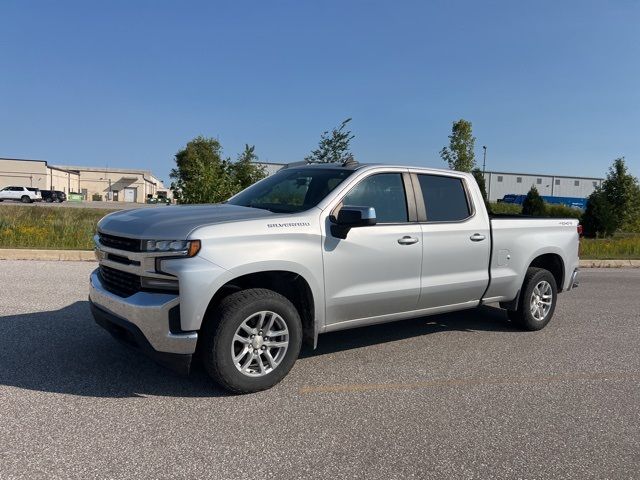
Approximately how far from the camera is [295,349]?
4398mm

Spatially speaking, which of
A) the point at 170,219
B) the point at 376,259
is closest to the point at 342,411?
the point at 376,259

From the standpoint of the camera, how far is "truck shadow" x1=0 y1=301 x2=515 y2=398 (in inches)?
168

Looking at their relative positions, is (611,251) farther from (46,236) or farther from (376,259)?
(46,236)

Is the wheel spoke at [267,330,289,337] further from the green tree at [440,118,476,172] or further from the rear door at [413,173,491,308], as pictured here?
the green tree at [440,118,476,172]

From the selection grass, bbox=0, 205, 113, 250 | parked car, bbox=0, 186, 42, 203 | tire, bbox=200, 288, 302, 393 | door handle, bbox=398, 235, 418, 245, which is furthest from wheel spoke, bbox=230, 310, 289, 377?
parked car, bbox=0, 186, 42, 203

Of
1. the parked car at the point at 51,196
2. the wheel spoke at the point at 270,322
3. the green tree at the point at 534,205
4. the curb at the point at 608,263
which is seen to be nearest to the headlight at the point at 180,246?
the wheel spoke at the point at 270,322

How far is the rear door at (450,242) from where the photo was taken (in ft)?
17.6

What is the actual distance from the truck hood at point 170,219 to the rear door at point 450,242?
1690 millimetres

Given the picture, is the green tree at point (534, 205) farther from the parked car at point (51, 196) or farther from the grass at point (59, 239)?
the parked car at point (51, 196)

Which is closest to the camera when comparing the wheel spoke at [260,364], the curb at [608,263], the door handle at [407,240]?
the wheel spoke at [260,364]

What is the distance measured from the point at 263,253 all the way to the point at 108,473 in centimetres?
182

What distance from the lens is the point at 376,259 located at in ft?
16.0

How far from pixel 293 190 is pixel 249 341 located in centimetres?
168

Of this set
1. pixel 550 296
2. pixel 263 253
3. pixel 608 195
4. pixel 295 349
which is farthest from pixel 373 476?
pixel 608 195
